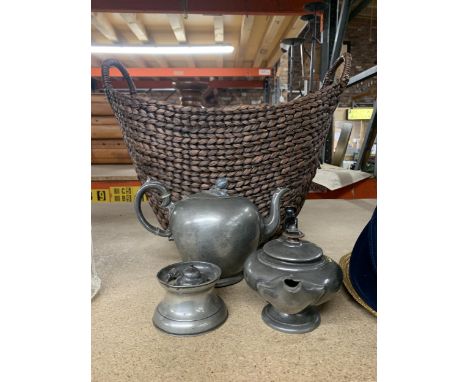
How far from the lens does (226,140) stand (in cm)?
75

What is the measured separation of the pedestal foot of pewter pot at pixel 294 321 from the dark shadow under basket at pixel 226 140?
29cm

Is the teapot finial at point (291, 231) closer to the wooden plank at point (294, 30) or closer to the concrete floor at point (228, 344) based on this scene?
the concrete floor at point (228, 344)

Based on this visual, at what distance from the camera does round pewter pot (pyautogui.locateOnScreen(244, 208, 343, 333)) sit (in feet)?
1.64

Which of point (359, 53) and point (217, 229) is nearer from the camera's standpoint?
point (217, 229)

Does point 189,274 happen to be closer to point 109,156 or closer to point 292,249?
point 292,249

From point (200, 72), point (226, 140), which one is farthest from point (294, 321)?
point (200, 72)

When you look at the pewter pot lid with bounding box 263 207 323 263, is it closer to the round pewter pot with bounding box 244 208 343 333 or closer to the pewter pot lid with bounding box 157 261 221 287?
the round pewter pot with bounding box 244 208 343 333

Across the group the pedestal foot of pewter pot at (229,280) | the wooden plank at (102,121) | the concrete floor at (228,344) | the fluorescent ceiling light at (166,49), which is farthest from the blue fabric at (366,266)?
the fluorescent ceiling light at (166,49)

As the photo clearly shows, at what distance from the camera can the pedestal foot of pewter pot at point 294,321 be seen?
0.54 metres

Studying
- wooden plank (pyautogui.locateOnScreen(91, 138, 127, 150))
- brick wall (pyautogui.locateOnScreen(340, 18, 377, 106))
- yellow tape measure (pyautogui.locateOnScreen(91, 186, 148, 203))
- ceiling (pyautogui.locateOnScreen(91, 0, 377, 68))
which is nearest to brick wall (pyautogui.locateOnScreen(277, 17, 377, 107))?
brick wall (pyautogui.locateOnScreen(340, 18, 377, 106))

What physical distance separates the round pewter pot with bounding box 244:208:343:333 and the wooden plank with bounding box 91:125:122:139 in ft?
9.81

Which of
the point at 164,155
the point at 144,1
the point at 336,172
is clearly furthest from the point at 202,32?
the point at 164,155

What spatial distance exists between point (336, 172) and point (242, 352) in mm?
1526

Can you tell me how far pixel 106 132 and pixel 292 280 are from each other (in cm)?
318
